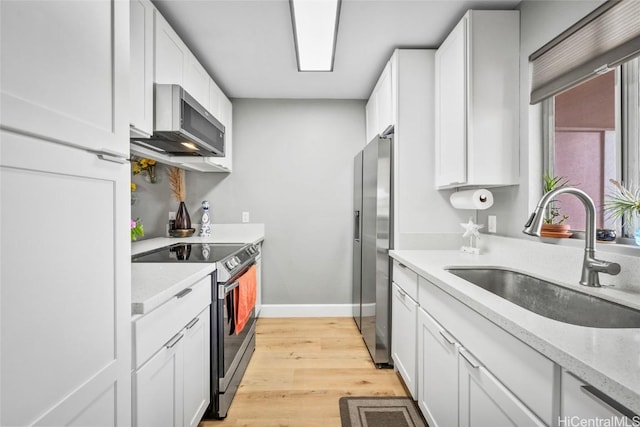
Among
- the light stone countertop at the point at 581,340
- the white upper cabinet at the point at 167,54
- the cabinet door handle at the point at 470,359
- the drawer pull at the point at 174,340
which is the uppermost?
the white upper cabinet at the point at 167,54

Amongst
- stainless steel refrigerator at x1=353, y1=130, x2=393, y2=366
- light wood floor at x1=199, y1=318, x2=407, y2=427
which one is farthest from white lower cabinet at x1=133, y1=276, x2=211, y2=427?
stainless steel refrigerator at x1=353, y1=130, x2=393, y2=366

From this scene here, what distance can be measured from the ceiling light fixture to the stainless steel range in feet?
4.83

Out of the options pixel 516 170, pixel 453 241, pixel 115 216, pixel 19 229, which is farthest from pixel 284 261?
pixel 19 229

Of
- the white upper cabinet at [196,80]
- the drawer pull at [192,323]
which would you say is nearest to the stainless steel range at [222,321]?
the drawer pull at [192,323]

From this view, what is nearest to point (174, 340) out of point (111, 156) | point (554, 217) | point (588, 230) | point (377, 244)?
point (111, 156)

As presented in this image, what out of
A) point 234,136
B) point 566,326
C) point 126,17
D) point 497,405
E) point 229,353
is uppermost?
point 234,136

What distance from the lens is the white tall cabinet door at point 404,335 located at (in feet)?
6.13

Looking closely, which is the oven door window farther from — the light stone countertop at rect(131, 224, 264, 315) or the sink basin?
the sink basin

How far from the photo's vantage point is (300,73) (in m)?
2.83

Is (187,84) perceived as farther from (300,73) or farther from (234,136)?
(234,136)

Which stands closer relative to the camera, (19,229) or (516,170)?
Result: (19,229)

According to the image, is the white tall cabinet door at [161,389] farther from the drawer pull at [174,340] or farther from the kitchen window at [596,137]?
the kitchen window at [596,137]

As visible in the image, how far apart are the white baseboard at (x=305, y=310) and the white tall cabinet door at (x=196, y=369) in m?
1.74

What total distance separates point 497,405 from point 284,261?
8.90 ft
